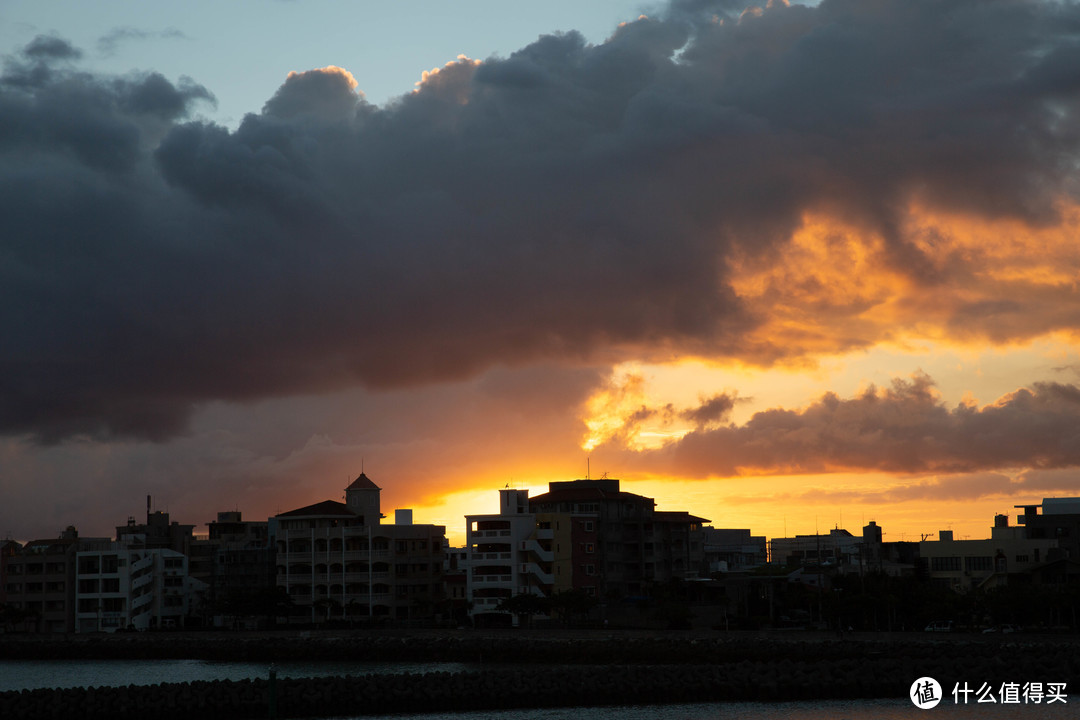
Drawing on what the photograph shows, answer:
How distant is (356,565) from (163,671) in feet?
94.4

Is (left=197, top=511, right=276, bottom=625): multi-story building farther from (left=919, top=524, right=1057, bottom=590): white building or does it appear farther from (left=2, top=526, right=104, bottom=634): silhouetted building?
(left=919, top=524, right=1057, bottom=590): white building

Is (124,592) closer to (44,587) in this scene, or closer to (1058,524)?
(44,587)

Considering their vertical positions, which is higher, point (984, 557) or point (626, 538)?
point (626, 538)

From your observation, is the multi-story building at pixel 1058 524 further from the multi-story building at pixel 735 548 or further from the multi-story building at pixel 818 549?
the multi-story building at pixel 735 548

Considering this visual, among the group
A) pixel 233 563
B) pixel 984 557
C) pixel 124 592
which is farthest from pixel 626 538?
pixel 124 592

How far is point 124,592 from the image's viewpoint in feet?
404

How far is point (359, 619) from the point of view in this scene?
111 meters

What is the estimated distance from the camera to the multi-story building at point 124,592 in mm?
123125

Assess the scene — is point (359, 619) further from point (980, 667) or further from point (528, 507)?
point (980, 667)

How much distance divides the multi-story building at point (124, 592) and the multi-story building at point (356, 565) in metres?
17.1

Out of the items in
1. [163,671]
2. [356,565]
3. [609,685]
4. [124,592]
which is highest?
[356,565]

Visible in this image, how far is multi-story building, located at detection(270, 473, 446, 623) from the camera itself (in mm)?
113062

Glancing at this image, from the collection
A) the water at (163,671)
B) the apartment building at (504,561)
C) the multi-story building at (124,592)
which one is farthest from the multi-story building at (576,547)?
the multi-story building at (124,592)

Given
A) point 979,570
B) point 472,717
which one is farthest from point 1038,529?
point 472,717
